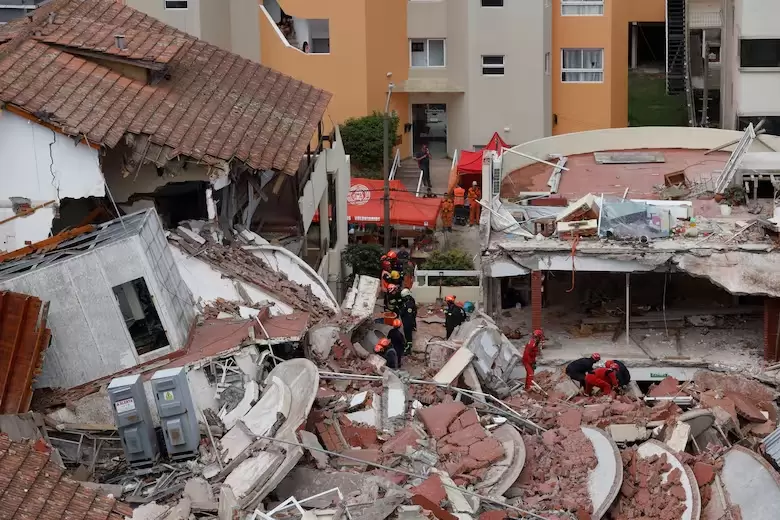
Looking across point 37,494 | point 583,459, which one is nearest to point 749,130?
point 583,459

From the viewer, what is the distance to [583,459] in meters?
16.9

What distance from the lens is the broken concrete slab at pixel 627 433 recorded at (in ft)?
59.8

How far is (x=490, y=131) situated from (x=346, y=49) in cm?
629

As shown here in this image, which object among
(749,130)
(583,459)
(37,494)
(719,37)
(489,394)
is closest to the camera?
(37,494)

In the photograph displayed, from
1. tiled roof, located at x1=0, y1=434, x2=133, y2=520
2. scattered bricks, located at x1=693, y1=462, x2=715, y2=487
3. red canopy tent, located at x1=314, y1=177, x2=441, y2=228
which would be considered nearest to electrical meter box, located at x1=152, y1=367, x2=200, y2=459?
tiled roof, located at x1=0, y1=434, x2=133, y2=520

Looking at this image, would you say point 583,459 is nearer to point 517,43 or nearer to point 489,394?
point 489,394

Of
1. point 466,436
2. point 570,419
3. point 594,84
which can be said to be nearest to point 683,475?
point 570,419

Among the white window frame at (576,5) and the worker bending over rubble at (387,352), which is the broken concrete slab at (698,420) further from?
the white window frame at (576,5)

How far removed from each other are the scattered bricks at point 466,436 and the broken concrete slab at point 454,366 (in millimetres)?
2177

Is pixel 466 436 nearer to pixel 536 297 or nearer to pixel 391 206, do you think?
pixel 536 297

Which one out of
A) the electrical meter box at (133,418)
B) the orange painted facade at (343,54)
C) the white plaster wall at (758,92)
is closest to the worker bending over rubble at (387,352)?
the electrical meter box at (133,418)

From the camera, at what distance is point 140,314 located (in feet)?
57.6

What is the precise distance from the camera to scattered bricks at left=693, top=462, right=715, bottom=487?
17.0m

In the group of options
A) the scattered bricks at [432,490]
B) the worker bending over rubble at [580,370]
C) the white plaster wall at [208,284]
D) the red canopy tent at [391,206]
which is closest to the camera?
the scattered bricks at [432,490]
